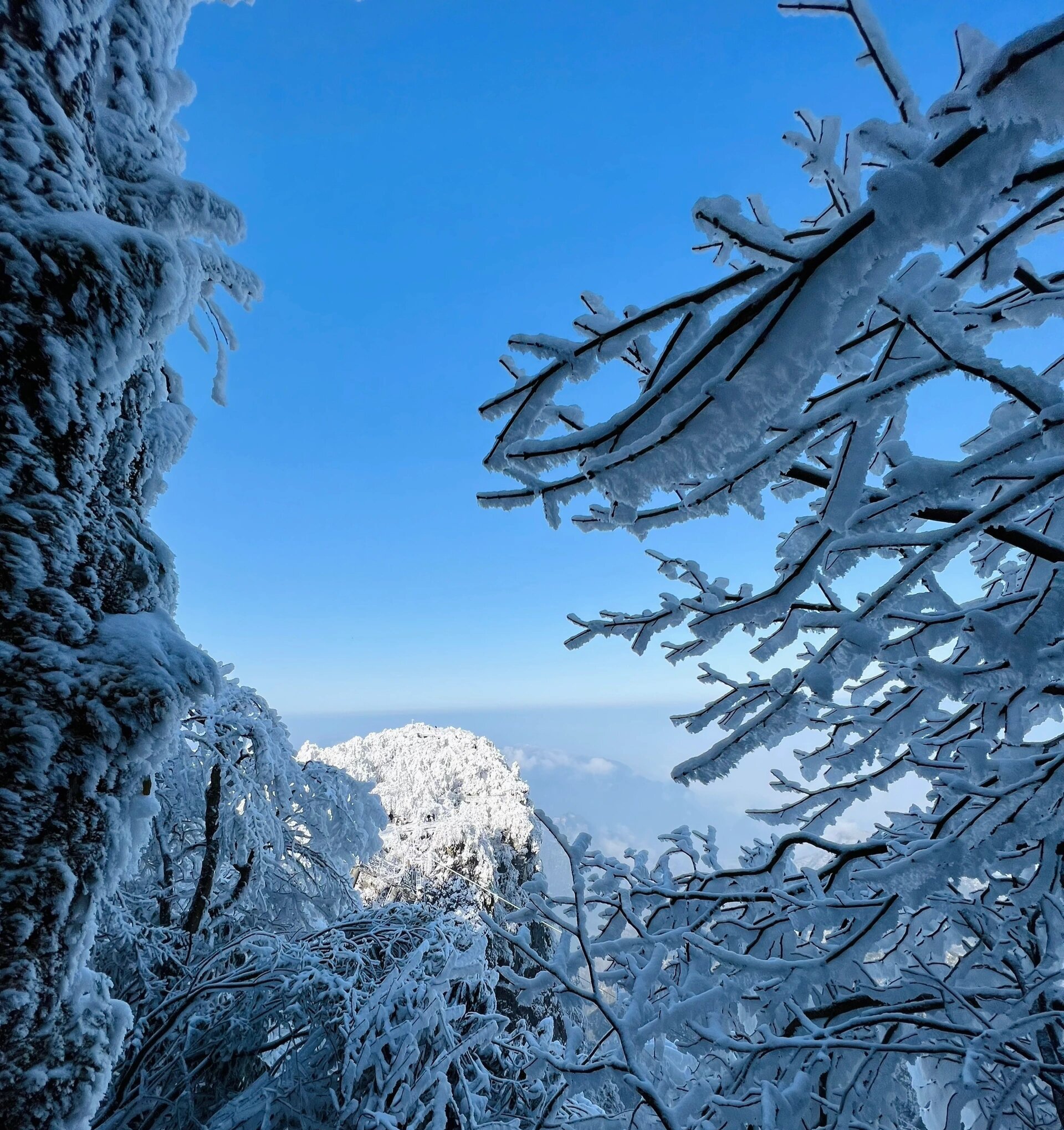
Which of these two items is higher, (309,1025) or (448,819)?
(448,819)

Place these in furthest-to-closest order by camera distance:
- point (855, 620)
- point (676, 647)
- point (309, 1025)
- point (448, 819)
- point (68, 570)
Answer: point (448, 819) < point (676, 647) < point (309, 1025) < point (855, 620) < point (68, 570)

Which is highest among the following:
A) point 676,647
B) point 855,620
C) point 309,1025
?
point 676,647

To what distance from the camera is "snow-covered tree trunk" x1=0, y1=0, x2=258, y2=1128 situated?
101cm

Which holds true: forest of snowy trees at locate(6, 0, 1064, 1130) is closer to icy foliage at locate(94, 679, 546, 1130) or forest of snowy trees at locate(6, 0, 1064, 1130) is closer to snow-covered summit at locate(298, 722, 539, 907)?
icy foliage at locate(94, 679, 546, 1130)

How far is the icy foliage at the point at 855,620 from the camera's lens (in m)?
0.82

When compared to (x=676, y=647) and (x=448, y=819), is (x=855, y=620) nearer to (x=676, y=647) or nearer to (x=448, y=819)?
(x=676, y=647)

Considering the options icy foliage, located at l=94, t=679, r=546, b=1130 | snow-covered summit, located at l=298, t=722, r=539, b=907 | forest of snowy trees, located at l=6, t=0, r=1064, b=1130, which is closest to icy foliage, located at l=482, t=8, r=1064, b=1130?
forest of snowy trees, located at l=6, t=0, r=1064, b=1130

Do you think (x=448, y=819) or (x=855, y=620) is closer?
(x=855, y=620)

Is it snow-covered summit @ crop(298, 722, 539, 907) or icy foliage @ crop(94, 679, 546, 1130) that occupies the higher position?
snow-covered summit @ crop(298, 722, 539, 907)

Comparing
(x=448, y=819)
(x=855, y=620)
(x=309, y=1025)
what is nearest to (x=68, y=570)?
(x=855, y=620)

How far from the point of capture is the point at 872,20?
1.08 meters

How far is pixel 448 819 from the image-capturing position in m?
11.9

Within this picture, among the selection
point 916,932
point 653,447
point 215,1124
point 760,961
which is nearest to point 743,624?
point 653,447

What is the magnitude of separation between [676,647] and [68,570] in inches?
83.8
